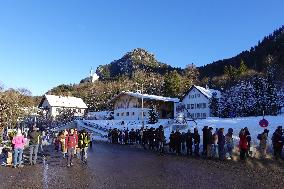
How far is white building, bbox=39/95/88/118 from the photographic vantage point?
104 meters

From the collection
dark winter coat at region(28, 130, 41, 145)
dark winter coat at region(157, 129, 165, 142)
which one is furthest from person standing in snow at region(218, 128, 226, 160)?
dark winter coat at region(28, 130, 41, 145)

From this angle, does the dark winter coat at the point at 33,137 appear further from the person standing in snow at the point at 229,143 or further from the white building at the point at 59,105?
the white building at the point at 59,105

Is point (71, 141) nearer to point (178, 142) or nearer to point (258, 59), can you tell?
point (178, 142)

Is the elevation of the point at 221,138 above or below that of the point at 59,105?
below

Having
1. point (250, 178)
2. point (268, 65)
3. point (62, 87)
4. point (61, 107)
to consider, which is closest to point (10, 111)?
point (250, 178)

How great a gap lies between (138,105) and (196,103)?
11245mm

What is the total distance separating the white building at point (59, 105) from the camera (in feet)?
340

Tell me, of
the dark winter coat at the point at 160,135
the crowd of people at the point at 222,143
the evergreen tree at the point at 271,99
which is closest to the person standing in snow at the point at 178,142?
the crowd of people at the point at 222,143

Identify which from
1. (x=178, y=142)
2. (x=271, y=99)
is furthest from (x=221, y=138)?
(x=271, y=99)

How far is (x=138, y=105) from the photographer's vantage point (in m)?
79.1

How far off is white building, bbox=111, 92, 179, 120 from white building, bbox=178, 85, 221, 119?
7.14ft

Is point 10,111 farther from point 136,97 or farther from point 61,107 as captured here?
point 61,107

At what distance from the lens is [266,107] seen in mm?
58750

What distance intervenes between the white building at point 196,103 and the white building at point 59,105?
3423 cm
